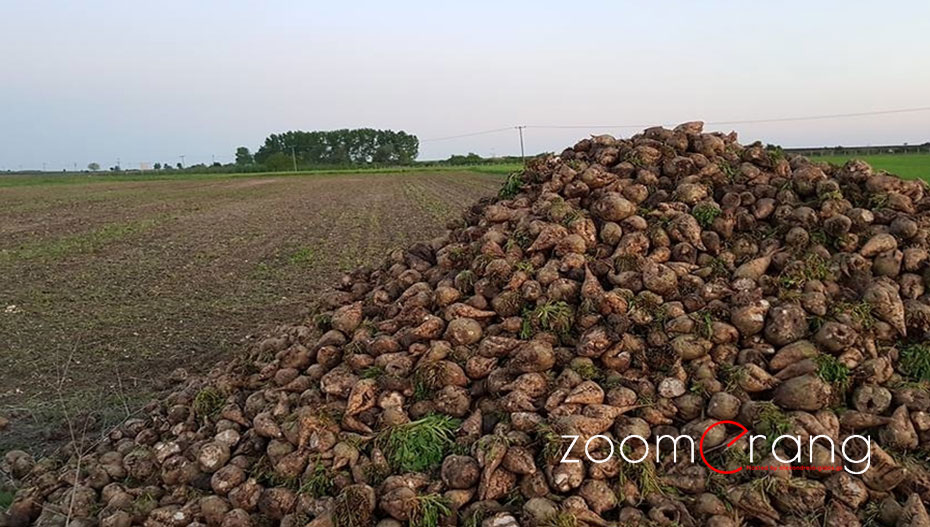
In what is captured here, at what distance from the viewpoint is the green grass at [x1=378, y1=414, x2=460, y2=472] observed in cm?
347

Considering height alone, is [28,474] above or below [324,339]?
below

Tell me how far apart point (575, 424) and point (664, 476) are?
492 mm

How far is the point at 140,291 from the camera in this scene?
1052cm

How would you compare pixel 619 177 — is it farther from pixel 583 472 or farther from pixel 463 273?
pixel 583 472

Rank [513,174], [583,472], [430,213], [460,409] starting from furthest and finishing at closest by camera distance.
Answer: [430,213] < [513,174] < [460,409] < [583,472]

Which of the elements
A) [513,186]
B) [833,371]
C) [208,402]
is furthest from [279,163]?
[833,371]

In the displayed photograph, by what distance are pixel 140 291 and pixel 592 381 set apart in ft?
29.6

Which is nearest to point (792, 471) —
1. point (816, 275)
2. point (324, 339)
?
point (816, 275)

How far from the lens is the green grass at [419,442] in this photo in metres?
3.47

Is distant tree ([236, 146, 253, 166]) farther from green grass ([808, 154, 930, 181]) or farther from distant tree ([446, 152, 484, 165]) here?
green grass ([808, 154, 930, 181])

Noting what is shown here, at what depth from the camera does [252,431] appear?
397 centimetres

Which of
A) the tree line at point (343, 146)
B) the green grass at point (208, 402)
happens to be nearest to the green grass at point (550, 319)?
the green grass at point (208, 402)
